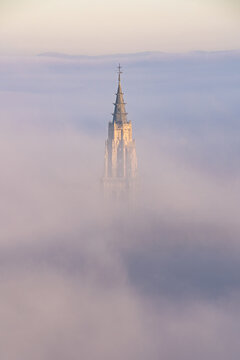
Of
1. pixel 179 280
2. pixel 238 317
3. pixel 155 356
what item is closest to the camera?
pixel 155 356

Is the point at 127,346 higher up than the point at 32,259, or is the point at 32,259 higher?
the point at 32,259

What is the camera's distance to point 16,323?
44.7m

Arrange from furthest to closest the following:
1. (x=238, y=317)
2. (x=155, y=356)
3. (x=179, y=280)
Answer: (x=179, y=280) → (x=238, y=317) → (x=155, y=356)

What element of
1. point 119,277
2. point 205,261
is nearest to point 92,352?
point 119,277

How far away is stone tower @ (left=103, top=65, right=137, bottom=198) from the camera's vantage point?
4750 cm

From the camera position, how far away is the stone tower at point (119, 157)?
156ft

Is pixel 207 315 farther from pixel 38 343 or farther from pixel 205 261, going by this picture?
pixel 38 343

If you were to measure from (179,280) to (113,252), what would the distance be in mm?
3753

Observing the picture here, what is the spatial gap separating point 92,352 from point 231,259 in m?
9.68

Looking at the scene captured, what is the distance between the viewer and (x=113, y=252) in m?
48.2

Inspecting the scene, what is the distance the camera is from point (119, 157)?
47750 mm

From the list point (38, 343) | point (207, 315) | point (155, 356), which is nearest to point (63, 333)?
point (38, 343)

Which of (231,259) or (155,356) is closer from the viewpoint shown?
(155,356)

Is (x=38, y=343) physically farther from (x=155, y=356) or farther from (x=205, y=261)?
(x=205, y=261)
